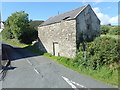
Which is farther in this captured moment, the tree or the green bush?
the tree

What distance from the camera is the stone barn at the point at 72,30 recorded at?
11.9 metres

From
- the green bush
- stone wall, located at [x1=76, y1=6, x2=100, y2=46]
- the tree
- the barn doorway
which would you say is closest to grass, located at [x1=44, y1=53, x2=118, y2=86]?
the green bush

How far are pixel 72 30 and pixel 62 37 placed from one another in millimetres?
2203

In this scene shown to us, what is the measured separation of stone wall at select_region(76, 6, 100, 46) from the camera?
A: 39.3 ft

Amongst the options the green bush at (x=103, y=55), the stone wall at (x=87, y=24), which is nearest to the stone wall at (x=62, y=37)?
the stone wall at (x=87, y=24)

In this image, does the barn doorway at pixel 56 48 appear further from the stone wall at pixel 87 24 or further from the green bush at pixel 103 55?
the green bush at pixel 103 55

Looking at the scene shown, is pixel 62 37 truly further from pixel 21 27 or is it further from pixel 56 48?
pixel 21 27

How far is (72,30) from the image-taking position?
1213cm

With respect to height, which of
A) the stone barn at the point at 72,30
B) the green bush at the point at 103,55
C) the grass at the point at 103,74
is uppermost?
the stone barn at the point at 72,30

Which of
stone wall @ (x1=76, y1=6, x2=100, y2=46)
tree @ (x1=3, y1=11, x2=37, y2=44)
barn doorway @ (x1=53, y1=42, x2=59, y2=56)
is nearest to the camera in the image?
stone wall @ (x1=76, y1=6, x2=100, y2=46)

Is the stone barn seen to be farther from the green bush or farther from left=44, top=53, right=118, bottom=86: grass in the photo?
left=44, top=53, right=118, bottom=86: grass

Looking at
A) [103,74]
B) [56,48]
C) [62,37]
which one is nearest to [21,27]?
[56,48]

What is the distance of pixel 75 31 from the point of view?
11.8 meters

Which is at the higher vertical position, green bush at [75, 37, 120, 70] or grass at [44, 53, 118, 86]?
green bush at [75, 37, 120, 70]
